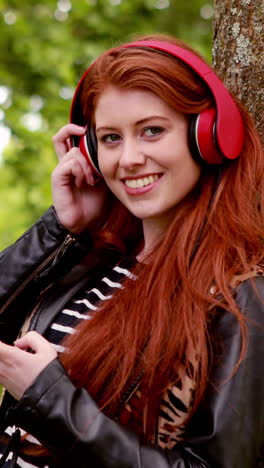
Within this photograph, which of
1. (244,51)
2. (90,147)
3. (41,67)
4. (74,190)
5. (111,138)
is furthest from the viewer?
(41,67)

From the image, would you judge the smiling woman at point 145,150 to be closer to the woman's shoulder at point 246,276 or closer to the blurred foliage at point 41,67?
the woman's shoulder at point 246,276

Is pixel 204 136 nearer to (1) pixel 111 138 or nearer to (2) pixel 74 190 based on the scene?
(1) pixel 111 138

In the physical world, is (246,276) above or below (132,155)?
below

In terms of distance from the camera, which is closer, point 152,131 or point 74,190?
point 152,131

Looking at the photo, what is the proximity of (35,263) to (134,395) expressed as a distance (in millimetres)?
698

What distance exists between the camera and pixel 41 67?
6426mm

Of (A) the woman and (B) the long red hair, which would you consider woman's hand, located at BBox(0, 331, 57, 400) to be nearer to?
(A) the woman

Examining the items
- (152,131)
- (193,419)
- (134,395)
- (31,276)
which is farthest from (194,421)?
(31,276)

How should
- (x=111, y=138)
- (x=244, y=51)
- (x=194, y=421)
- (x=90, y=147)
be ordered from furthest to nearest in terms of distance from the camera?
(x=244, y=51) → (x=90, y=147) → (x=111, y=138) → (x=194, y=421)

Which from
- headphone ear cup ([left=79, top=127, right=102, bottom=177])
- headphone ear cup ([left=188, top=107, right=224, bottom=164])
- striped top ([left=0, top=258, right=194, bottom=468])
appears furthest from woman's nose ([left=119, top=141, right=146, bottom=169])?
striped top ([left=0, top=258, right=194, bottom=468])

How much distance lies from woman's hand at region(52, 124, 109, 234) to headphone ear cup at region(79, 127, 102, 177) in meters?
0.09

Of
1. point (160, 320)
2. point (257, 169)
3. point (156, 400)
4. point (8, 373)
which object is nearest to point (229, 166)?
point (257, 169)

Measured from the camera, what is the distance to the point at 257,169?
186 cm

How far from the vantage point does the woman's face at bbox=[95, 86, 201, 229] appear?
1.76 metres
